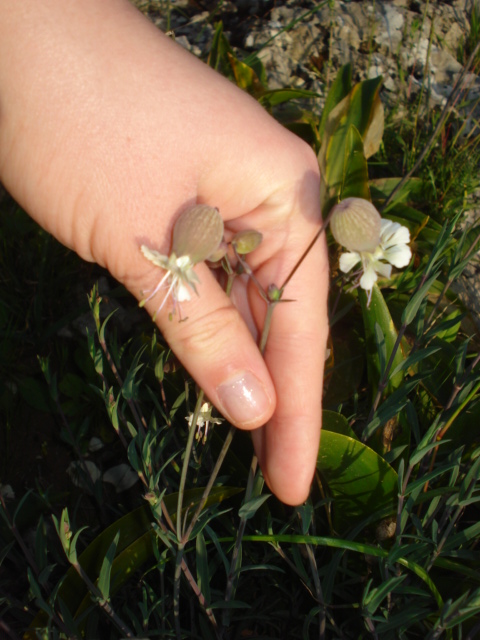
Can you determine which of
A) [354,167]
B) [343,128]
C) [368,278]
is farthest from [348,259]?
[343,128]

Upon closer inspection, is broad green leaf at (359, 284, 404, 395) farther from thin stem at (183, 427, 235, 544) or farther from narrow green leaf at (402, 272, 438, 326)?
thin stem at (183, 427, 235, 544)

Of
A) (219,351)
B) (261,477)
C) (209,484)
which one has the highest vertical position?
(219,351)

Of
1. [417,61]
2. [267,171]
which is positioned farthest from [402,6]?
[267,171]

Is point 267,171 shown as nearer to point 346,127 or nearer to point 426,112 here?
point 346,127

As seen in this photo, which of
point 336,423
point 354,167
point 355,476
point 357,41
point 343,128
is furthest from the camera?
point 357,41

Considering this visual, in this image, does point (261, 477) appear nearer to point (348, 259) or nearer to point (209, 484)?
point (209, 484)

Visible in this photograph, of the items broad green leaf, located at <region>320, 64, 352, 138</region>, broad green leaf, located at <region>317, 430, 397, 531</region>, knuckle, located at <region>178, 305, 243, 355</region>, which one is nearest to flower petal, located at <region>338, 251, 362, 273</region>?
knuckle, located at <region>178, 305, 243, 355</region>
